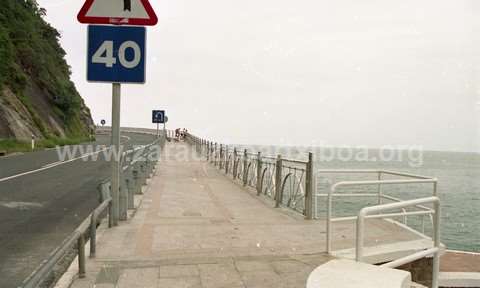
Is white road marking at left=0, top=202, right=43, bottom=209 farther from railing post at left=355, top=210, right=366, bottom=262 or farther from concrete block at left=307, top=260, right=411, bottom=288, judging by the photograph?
concrete block at left=307, top=260, right=411, bottom=288

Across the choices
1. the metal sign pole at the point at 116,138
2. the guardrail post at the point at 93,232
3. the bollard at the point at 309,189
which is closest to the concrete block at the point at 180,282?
the guardrail post at the point at 93,232

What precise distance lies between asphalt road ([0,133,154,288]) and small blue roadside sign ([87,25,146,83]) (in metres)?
2.47

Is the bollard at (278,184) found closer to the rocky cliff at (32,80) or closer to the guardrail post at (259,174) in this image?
the guardrail post at (259,174)

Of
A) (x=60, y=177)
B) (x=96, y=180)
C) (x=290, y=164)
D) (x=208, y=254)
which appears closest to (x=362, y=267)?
(x=208, y=254)

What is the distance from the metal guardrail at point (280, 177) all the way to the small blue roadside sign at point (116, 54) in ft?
11.6

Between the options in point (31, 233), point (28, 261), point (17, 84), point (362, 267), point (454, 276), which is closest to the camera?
point (362, 267)

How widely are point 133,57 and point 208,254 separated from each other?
9.69 feet

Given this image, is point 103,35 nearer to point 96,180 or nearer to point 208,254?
point 208,254

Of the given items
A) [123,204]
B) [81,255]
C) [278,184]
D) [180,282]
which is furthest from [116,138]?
[278,184]

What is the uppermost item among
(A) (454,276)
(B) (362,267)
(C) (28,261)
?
(B) (362,267)

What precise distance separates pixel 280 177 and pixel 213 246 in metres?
4.45

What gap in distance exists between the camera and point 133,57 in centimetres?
649

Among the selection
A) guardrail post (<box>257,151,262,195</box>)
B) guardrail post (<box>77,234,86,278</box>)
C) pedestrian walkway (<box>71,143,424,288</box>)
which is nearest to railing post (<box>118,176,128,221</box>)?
pedestrian walkway (<box>71,143,424,288</box>)

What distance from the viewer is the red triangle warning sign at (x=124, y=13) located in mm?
6246
